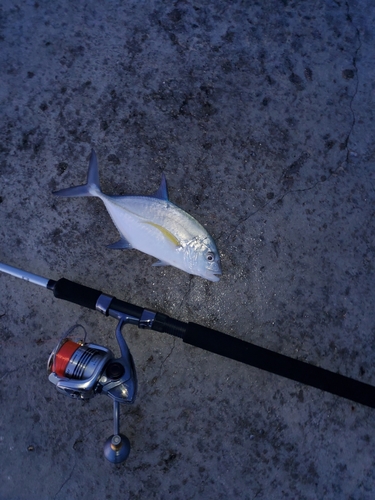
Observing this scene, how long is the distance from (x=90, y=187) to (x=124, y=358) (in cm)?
90

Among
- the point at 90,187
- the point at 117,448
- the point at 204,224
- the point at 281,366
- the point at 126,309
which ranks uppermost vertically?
the point at 90,187

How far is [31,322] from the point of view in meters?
2.21

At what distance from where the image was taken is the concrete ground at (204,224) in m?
2.16

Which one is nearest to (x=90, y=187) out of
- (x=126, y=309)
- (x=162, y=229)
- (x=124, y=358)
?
(x=162, y=229)

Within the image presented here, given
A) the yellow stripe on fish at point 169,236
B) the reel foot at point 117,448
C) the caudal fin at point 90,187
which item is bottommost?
the reel foot at point 117,448

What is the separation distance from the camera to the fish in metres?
2.02

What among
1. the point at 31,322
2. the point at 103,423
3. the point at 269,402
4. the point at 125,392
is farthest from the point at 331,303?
the point at 31,322

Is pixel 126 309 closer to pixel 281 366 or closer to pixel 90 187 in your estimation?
pixel 90 187

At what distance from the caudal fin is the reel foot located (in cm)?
127

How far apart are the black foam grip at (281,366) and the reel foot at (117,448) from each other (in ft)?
2.02

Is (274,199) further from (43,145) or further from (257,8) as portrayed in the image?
(43,145)

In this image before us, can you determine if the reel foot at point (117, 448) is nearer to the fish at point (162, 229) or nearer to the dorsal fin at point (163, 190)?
the fish at point (162, 229)

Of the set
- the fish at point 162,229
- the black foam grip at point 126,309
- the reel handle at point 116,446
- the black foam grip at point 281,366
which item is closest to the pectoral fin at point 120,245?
the fish at point 162,229

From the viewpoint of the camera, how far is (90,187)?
2.09 m
